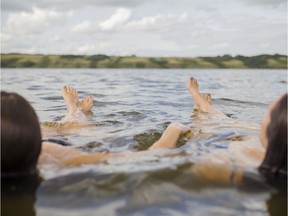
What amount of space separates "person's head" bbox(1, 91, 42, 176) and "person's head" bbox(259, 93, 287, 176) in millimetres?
1853

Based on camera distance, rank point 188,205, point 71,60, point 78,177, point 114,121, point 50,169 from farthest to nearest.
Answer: point 71,60 → point 114,121 → point 50,169 → point 78,177 → point 188,205

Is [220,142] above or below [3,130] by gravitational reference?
below

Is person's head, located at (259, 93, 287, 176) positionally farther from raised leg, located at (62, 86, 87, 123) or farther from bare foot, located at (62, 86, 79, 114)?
bare foot, located at (62, 86, 79, 114)

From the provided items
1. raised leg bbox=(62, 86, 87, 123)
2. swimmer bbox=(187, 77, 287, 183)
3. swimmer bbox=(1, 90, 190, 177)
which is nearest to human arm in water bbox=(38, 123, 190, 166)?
swimmer bbox=(1, 90, 190, 177)

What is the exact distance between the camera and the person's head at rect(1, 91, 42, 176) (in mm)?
3172

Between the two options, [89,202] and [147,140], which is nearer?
[89,202]

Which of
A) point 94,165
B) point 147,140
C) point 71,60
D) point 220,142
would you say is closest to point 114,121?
point 147,140

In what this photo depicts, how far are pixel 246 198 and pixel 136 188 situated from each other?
2.65 ft

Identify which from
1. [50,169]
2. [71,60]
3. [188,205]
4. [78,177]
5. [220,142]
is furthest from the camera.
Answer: [71,60]

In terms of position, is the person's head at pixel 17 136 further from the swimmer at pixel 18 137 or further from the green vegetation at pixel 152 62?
the green vegetation at pixel 152 62

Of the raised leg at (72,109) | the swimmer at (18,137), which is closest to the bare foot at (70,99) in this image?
the raised leg at (72,109)

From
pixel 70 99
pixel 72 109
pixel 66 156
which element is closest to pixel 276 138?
pixel 66 156

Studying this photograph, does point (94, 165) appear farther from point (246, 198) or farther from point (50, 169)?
point (246, 198)

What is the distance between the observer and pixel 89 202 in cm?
296
